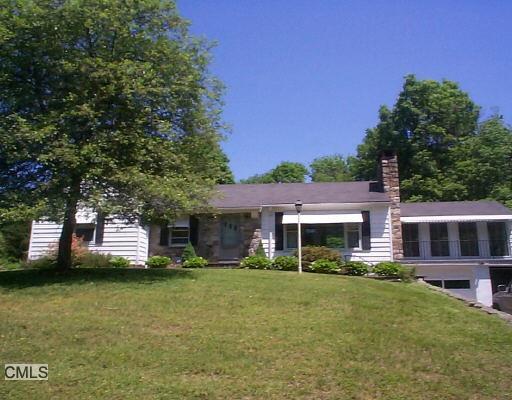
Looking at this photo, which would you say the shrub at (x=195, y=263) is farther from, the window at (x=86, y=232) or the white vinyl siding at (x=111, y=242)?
the window at (x=86, y=232)

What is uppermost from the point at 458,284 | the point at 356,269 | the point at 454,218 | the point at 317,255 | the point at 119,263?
the point at 454,218

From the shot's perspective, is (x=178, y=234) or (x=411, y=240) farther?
(x=411, y=240)

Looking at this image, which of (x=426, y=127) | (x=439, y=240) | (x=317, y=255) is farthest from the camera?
(x=426, y=127)

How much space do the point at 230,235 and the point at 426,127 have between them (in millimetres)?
24701

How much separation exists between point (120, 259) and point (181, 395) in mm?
15294

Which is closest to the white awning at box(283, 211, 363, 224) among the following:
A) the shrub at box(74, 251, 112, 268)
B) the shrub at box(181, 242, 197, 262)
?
the shrub at box(181, 242, 197, 262)

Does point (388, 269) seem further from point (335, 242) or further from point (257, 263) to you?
point (257, 263)

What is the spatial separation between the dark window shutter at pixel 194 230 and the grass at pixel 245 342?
370 inches

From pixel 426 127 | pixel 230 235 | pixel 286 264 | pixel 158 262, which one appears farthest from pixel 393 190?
pixel 426 127

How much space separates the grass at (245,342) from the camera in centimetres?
714

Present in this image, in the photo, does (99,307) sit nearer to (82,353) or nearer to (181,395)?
(82,353)

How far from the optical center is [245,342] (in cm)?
880

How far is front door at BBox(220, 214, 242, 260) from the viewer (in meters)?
23.3

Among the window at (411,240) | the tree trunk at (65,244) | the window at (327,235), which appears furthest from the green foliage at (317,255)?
the tree trunk at (65,244)
